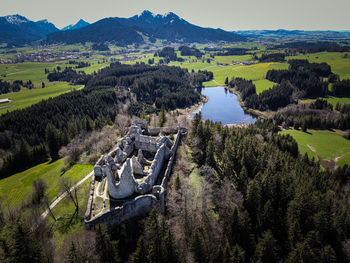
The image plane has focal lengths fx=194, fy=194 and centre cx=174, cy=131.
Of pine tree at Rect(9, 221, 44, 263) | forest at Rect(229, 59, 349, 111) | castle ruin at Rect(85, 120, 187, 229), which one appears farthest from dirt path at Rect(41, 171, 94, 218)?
forest at Rect(229, 59, 349, 111)

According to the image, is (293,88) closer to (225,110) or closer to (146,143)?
(225,110)

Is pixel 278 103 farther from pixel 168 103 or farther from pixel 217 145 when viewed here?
pixel 217 145

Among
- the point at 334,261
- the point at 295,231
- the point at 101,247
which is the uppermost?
the point at 101,247

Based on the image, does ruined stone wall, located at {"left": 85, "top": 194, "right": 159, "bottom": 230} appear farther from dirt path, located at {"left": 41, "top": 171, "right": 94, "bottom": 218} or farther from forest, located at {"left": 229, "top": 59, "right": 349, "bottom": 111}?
forest, located at {"left": 229, "top": 59, "right": 349, "bottom": 111}

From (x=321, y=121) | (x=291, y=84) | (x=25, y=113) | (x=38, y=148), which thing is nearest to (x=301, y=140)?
(x=321, y=121)

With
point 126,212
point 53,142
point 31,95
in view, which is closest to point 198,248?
point 126,212

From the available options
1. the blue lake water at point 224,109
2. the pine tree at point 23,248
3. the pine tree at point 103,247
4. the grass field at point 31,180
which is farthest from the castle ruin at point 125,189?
the blue lake water at point 224,109
